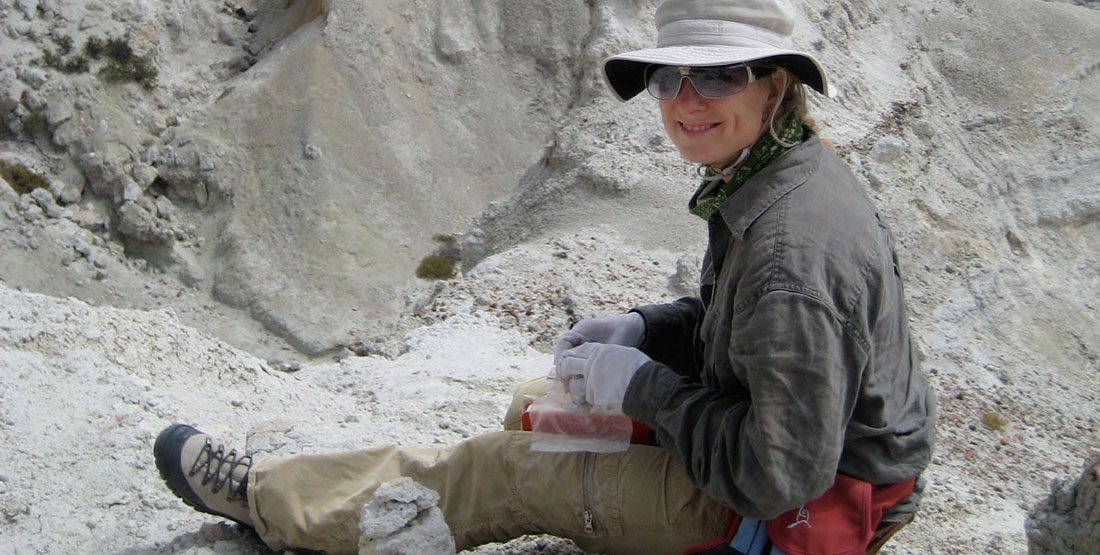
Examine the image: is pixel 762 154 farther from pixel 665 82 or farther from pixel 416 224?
pixel 416 224

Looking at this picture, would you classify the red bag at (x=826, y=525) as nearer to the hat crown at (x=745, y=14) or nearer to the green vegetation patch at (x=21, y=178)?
the hat crown at (x=745, y=14)

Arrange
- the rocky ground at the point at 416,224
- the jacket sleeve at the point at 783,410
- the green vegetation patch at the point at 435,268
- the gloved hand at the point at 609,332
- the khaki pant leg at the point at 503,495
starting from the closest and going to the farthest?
1. the jacket sleeve at the point at 783,410
2. the khaki pant leg at the point at 503,495
3. the gloved hand at the point at 609,332
4. the rocky ground at the point at 416,224
5. the green vegetation patch at the point at 435,268

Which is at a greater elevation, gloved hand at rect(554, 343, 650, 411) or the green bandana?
the green bandana

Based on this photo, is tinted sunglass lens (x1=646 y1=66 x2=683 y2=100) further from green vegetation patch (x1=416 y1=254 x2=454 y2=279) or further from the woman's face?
green vegetation patch (x1=416 y1=254 x2=454 y2=279)

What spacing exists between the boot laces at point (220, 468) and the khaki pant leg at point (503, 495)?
0.26ft

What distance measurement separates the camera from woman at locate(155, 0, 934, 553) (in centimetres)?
235

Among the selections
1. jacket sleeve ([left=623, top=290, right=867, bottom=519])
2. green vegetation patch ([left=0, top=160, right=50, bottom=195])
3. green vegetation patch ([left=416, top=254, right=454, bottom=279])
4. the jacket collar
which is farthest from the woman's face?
green vegetation patch ([left=0, top=160, right=50, bottom=195])

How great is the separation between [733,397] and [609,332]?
78 centimetres

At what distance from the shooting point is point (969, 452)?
23.4 feet

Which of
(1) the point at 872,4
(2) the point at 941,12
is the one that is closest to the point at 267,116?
(1) the point at 872,4

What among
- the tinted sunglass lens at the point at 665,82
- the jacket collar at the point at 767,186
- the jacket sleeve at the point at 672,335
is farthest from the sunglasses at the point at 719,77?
the jacket sleeve at the point at 672,335

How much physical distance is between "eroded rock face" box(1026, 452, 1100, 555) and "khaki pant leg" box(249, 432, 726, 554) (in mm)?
1313

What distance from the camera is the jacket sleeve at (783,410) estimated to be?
2311 millimetres

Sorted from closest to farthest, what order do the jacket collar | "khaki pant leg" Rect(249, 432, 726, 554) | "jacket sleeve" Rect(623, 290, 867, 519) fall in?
1. "jacket sleeve" Rect(623, 290, 867, 519)
2. the jacket collar
3. "khaki pant leg" Rect(249, 432, 726, 554)
